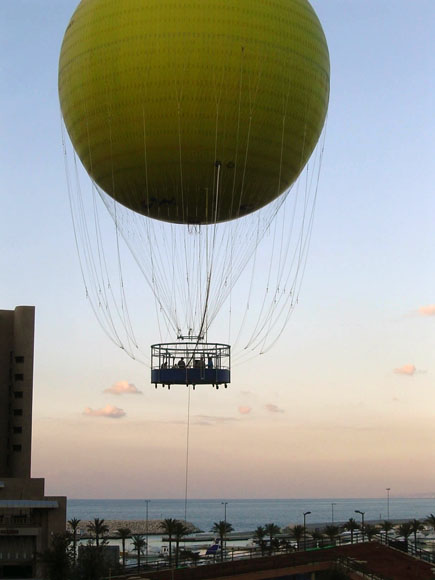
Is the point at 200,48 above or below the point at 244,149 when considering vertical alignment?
above

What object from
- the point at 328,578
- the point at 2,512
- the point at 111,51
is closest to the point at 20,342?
the point at 2,512

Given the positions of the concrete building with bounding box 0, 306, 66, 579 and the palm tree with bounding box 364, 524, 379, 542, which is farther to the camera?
the palm tree with bounding box 364, 524, 379, 542

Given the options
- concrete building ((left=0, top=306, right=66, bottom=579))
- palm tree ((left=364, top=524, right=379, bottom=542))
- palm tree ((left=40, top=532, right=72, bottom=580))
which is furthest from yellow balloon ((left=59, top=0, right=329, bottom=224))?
palm tree ((left=364, top=524, right=379, bottom=542))

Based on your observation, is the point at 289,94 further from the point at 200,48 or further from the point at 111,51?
the point at 111,51

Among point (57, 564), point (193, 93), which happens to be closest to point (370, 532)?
point (57, 564)

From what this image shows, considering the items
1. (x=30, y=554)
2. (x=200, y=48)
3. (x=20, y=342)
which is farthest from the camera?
(x=20, y=342)

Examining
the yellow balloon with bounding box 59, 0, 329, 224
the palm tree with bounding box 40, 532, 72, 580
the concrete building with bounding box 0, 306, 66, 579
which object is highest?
the yellow balloon with bounding box 59, 0, 329, 224

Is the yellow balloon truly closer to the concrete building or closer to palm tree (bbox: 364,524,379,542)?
the concrete building

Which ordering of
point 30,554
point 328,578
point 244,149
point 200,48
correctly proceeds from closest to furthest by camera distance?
point 200,48 < point 244,149 < point 328,578 < point 30,554
